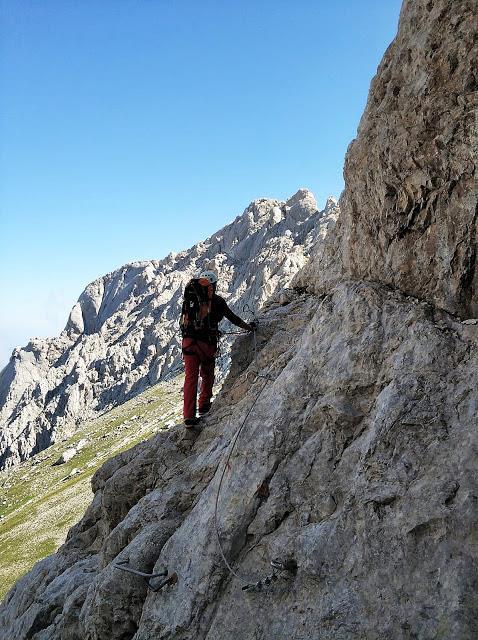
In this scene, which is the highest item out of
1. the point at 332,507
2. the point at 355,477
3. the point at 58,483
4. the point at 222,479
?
the point at 222,479

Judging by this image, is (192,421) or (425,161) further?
(192,421)

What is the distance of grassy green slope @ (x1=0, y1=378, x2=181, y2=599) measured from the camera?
72.6m

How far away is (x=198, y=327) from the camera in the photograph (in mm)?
14469

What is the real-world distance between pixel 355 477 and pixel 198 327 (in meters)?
7.96

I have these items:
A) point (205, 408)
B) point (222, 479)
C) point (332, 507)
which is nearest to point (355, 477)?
point (332, 507)

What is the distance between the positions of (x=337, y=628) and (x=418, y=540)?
1.90m

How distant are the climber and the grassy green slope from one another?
195ft

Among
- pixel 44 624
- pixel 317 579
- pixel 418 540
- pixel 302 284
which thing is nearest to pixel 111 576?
pixel 44 624

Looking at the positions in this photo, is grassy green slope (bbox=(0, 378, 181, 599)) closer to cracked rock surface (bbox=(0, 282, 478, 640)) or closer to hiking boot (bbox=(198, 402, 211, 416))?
hiking boot (bbox=(198, 402, 211, 416))

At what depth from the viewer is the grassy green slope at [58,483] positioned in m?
72.6

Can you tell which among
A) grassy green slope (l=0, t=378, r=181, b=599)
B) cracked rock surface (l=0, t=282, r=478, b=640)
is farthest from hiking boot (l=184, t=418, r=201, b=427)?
grassy green slope (l=0, t=378, r=181, b=599)

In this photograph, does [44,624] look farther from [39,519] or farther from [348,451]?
[39,519]

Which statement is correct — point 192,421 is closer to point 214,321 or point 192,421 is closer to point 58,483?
point 214,321

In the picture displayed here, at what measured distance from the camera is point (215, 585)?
884cm
